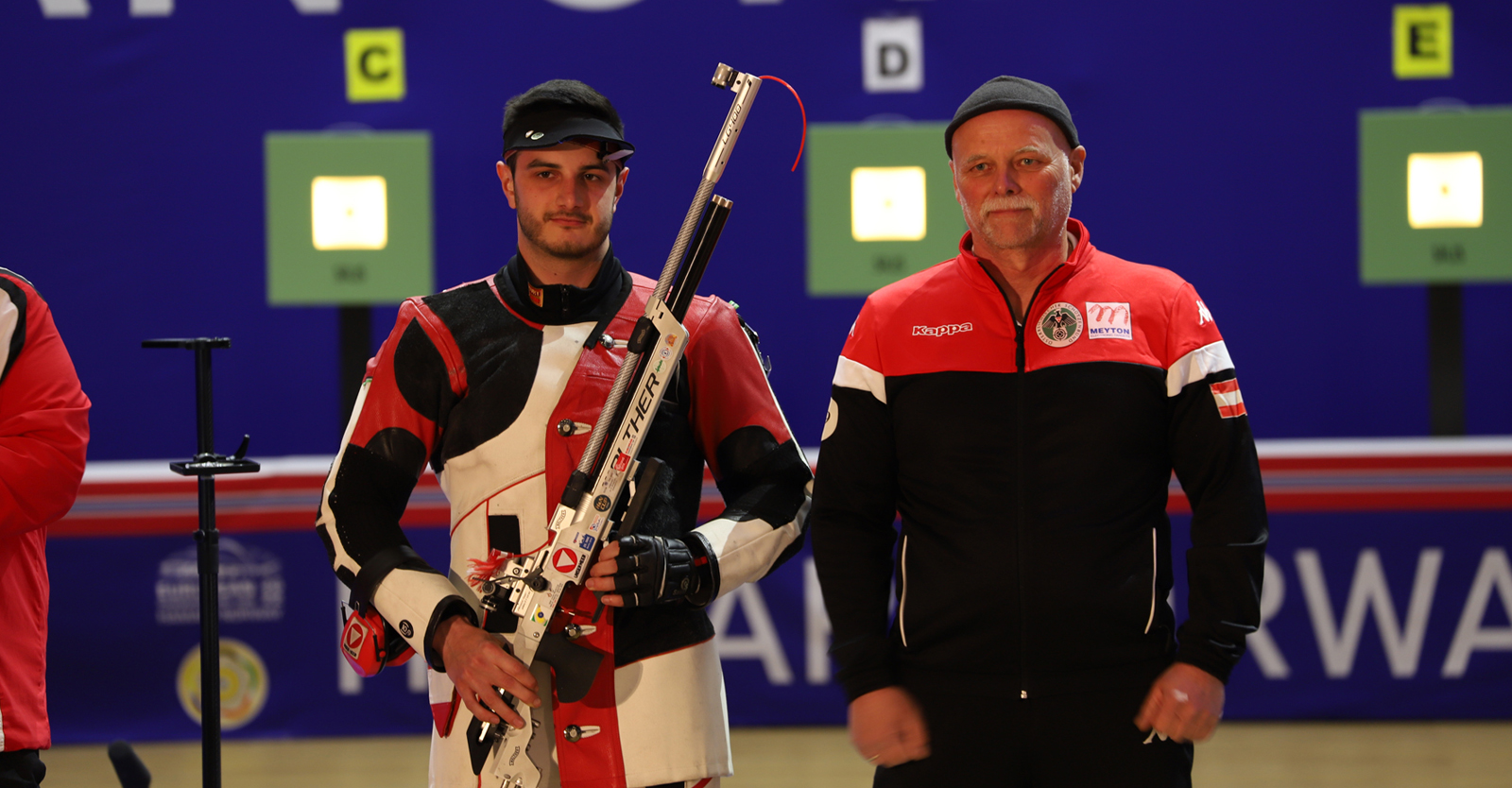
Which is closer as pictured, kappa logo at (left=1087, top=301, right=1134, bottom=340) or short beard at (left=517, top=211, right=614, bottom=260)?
kappa logo at (left=1087, top=301, right=1134, bottom=340)

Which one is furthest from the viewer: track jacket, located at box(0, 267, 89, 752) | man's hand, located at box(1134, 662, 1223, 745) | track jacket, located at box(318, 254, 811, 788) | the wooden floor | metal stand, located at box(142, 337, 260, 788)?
the wooden floor

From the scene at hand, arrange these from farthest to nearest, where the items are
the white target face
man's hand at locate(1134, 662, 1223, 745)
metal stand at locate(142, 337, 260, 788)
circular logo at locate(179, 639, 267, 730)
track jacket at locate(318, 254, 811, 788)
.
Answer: the white target face
circular logo at locate(179, 639, 267, 730)
metal stand at locate(142, 337, 260, 788)
track jacket at locate(318, 254, 811, 788)
man's hand at locate(1134, 662, 1223, 745)

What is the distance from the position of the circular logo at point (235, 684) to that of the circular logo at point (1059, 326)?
3.02 metres

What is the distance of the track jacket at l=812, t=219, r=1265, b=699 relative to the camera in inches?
60.3

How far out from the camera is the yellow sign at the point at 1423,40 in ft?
13.5

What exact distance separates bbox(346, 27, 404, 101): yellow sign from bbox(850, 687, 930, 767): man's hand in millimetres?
3227

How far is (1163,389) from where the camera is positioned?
1.56 m

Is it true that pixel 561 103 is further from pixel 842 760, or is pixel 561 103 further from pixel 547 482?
pixel 842 760

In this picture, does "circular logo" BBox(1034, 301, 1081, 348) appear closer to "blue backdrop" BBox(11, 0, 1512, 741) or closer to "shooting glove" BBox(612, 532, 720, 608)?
"shooting glove" BBox(612, 532, 720, 608)

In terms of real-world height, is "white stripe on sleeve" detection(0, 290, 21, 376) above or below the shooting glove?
above

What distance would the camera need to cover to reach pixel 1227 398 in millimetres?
1538

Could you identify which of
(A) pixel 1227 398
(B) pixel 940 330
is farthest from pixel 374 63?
(A) pixel 1227 398

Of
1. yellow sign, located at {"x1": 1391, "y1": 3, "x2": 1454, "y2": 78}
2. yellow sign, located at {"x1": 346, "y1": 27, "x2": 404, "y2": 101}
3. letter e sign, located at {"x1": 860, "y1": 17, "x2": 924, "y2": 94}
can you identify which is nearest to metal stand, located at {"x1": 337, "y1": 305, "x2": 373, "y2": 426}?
yellow sign, located at {"x1": 346, "y1": 27, "x2": 404, "y2": 101}

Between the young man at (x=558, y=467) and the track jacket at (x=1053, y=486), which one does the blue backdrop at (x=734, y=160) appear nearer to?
the young man at (x=558, y=467)
